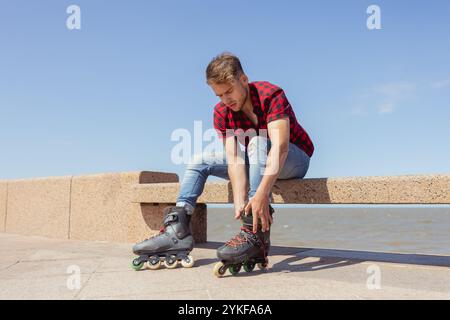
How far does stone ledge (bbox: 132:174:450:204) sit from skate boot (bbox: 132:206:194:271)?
69 cm

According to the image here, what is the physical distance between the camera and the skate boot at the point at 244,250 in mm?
2545

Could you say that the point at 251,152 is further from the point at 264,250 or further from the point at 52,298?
the point at 52,298

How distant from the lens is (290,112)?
9.23 feet

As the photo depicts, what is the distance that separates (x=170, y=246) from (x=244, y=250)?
62 centimetres

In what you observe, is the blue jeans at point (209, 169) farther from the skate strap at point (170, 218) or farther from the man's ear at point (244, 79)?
the man's ear at point (244, 79)

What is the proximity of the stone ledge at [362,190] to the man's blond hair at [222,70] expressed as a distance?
1.05 metres

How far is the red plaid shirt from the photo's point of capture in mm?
2660

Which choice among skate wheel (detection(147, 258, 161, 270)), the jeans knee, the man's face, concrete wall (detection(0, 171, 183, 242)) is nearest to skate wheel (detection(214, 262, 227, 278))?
skate wheel (detection(147, 258, 161, 270))

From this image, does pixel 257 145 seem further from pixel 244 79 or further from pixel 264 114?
pixel 244 79

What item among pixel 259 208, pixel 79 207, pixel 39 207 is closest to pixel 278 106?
pixel 259 208

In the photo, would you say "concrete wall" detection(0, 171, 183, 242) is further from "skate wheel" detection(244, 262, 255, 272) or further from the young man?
"skate wheel" detection(244, 262, 255, 272)

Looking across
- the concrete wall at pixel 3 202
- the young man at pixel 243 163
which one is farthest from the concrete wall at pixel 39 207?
the young man at pixel 243 163

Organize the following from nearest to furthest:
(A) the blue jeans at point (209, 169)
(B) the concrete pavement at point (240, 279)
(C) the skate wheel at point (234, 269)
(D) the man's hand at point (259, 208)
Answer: (B) the concrete pavement at point (240, 279) < (D) the man's hand at point (259, 208) < (C) the skate wheel at point (234, 269) < (A) the blue jeans at point (209, 169)
